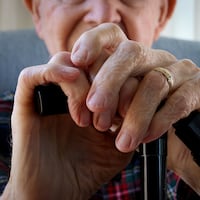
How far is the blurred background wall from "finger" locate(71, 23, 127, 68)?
1.39 metres

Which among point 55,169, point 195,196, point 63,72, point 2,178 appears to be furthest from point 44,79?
point 2,178

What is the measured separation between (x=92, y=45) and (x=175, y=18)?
156cm

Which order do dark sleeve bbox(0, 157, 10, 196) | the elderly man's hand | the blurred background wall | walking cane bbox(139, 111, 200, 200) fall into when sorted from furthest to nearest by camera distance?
the blurred background wall, dark sleeve bbox(0, 157, 10, 196), the elderly man's hand, walking cane bbox(139, 111, 200, 200)

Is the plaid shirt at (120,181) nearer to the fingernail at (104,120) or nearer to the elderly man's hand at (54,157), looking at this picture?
the elderly man's hand at (54,157)

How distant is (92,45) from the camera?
1.57ft

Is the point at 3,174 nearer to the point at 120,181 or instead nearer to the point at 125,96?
the point at 120,181

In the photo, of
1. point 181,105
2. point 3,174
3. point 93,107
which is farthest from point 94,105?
point 3,174

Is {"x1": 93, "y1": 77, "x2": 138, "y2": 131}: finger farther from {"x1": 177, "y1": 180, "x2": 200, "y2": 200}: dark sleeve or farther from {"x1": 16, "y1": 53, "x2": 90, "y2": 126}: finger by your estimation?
{"x1": 177, "y1": 180, "x2": 200, "y2": 200}: dark sleeve

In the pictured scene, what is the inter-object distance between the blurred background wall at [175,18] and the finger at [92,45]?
1386 millimetres

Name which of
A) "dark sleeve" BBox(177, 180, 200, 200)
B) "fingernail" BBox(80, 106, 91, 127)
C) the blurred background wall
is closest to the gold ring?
"fingernail" BBox(80, 106, 91, 127)

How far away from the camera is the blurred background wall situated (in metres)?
1.81

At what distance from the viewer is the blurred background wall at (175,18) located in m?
1.81

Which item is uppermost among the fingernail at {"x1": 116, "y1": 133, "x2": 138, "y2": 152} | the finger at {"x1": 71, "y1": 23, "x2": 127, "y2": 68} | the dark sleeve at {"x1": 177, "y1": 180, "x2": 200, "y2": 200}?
the finger at {"x1": 71, "y1": 23, "x2": 127, "y2": 68}

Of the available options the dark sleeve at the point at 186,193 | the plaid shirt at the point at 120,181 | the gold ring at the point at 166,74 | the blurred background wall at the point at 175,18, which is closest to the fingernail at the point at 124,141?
the gold ring at the point at 166,74
